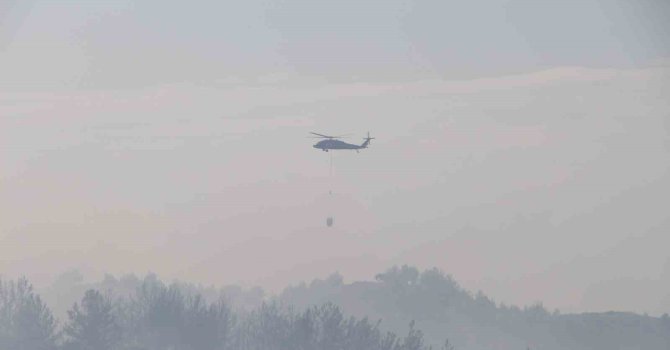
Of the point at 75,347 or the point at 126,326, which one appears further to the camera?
the point at 126,326

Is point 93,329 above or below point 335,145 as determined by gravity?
below

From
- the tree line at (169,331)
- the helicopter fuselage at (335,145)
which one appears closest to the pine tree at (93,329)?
the tree line at (169,331)

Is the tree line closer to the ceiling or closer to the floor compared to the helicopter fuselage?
closer to the floor

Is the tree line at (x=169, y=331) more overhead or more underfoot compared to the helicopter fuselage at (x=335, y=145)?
more underfoot

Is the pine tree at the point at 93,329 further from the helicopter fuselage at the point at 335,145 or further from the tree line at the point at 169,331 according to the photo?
the helicopter fuselage at the point at 335,145

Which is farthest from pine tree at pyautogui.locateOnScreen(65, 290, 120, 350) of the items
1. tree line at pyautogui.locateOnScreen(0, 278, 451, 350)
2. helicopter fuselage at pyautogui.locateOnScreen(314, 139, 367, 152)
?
helicopter fuselage at pyautogui.locateOnScreen(314, 139, 367, 152)

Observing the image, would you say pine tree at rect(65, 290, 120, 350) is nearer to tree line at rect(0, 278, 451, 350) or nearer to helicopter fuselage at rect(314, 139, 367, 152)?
tree line at rect(0, 278, 451, 350)

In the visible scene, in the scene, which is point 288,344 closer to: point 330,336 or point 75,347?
point 330,336

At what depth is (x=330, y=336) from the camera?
17238 cm

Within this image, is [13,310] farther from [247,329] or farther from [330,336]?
[330,336]

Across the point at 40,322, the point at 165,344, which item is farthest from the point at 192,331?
the point at 40,322

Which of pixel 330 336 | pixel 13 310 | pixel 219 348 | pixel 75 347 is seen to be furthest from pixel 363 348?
pixel 13 310

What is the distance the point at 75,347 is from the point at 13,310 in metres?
24.9

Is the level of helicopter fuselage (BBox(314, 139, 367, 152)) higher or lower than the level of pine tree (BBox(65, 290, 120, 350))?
higher
